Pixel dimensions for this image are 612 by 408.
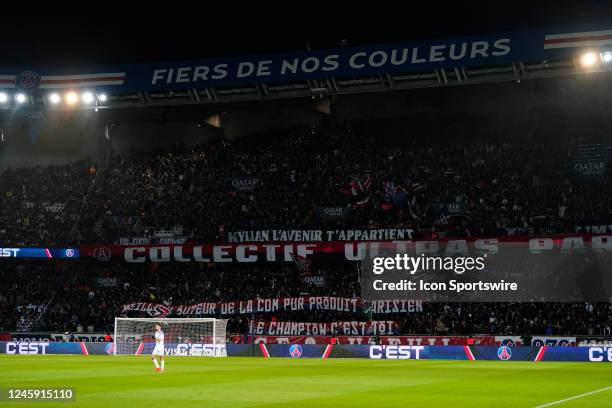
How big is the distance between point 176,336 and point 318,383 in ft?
70.9

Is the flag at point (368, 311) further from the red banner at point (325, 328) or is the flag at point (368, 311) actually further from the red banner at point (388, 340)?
the red banner at point (388, 340)

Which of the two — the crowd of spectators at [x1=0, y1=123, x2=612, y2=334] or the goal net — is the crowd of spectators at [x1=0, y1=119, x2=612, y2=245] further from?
the goal net

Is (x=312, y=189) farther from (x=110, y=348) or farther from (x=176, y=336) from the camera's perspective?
(x=110, y=348)

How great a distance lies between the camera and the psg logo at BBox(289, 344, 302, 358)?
1506 inches

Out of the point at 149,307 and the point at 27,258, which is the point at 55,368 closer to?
the point at 149,307

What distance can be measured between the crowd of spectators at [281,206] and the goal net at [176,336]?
12.8 feet

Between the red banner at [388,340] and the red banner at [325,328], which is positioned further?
the red banner at [325,328]

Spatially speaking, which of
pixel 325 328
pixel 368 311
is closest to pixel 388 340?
pixel 368 311

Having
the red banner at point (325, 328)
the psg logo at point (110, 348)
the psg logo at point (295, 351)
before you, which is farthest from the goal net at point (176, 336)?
the psg logo at point (295, 351)

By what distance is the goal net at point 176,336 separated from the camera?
3984cm

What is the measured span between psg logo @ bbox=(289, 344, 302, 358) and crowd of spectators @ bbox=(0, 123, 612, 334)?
5930mm

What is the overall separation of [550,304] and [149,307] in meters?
21.8

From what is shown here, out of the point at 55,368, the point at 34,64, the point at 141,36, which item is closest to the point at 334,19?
the point at 141,36

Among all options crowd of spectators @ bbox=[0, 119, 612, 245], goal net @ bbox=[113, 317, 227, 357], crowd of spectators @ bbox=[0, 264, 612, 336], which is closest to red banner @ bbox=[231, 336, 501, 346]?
crowd of spectators @ bbox=[0, 264, 612, 336]
